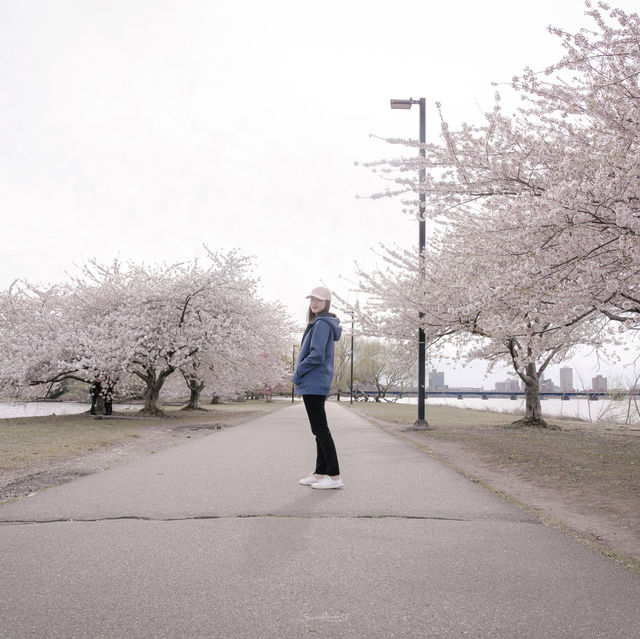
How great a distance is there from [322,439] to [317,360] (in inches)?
35.2

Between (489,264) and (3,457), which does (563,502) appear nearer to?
(489,264)

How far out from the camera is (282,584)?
117 inches

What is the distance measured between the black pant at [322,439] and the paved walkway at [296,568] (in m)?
0.40

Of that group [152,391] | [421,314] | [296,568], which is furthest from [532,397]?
[296,568]

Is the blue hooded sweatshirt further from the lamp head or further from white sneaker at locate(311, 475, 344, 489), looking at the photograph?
the lamp head

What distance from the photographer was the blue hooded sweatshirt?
5816 millimetres

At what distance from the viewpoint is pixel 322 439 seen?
19.4 ft

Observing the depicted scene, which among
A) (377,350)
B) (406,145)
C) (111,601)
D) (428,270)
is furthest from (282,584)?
(377,350)

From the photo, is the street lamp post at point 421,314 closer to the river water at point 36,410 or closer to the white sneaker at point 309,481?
the white sneaker at point 309,481

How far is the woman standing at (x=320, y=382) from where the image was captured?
5.81 m

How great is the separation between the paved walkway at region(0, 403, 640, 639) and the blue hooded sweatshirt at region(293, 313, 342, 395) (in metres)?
1.11

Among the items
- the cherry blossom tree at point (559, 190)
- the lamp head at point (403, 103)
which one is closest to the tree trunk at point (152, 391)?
the lamp head at point (403, 103)

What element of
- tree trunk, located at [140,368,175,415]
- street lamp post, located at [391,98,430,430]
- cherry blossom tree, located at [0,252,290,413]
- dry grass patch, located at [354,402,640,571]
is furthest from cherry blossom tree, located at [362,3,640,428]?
tree trunk, located at [140,368,175,415]

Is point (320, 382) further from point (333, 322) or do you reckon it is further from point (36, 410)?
point (36, 410)
